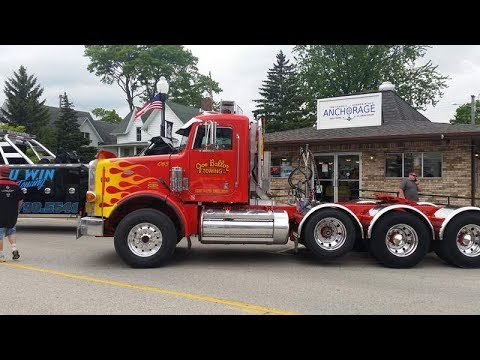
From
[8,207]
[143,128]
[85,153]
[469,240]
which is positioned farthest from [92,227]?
[143,128]

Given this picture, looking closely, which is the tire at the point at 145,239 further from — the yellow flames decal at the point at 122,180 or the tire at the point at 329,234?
the tire at the point at 329,234

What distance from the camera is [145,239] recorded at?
27.0ft

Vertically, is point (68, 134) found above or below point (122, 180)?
above

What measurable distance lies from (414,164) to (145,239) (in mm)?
11018

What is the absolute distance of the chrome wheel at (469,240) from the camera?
27.9 ft

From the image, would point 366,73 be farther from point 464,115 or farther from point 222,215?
point 222,215

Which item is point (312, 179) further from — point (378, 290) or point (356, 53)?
point (356, 53)

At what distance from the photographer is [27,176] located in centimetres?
1241

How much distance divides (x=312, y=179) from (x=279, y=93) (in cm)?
3689

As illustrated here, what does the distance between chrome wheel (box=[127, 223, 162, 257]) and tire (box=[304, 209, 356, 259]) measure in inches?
106

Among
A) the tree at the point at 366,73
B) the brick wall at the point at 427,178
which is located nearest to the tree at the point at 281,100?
the tree at the point at 366,73

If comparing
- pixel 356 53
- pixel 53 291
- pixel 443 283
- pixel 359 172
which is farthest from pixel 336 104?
pixel 356 53
